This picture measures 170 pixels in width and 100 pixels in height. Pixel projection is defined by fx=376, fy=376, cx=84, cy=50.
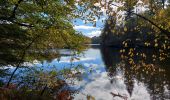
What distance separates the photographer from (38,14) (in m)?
20.6

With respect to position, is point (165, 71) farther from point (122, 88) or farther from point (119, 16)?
point (119, 16)

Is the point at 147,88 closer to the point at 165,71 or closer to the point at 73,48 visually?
the point at 165,71

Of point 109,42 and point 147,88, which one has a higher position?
point 147,88

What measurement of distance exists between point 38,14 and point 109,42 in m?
134

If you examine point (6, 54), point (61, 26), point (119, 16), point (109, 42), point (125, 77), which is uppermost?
point (119, 16)

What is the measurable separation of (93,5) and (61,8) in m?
7.78

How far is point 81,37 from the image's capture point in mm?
21922

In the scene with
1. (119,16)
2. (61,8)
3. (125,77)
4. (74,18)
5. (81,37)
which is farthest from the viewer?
(125,77)

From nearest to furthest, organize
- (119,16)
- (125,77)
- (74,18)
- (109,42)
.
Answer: (119,16) → (74,18) → (125,77) → (109,42)

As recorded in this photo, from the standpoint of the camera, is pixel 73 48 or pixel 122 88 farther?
pixel 122 88

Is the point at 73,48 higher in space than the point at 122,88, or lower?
higher

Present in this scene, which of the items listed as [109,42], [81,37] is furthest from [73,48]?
[109,42]

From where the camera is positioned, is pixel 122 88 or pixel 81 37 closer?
pixel 81 37

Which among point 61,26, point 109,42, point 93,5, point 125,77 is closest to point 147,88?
point 125,77
